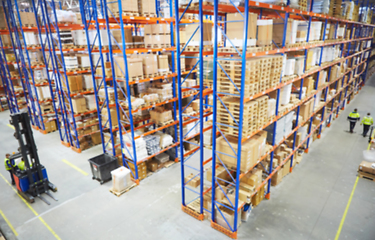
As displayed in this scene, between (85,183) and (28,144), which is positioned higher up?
(28,144)

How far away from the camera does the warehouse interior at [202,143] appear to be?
572 centimetres

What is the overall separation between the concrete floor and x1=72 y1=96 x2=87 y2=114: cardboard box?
2335 mm

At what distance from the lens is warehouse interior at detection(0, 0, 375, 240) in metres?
5.72

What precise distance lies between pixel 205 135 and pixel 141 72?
3.26 metres

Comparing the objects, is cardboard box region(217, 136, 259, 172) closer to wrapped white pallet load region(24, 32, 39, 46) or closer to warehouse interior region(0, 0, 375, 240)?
warehouse interior region(0, 0, 375, 240)

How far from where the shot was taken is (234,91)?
5.25 metres

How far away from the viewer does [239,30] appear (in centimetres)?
525

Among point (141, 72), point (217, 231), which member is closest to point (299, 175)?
point (217, 231)

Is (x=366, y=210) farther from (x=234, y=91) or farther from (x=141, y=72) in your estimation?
(x=141, y=72)

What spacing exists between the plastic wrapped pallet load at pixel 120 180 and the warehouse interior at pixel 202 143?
Result: 5cm

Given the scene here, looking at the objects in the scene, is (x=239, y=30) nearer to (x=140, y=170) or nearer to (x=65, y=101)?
(x=140, y=170)

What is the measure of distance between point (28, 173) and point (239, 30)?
7.70 metres

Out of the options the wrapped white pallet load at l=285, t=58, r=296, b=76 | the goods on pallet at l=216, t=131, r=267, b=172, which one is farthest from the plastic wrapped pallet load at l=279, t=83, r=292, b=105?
the goods on pallet at l=216, t=131, r=267, b=172

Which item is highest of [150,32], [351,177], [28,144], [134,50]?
[150,32]
